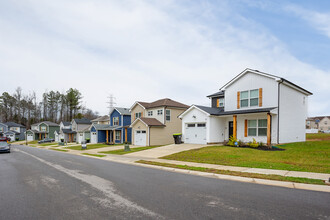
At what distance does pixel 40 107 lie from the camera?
84.6 metres

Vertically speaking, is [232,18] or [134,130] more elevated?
[232,18]

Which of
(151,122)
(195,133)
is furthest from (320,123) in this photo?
(195,133)

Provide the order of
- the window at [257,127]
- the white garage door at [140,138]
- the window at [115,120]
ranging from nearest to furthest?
the window at [257,127]
the white garage door at [140,138]
the window at [115,120]

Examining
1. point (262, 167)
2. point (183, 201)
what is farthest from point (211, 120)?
point (183, 201)

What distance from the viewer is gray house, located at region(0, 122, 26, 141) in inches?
2884

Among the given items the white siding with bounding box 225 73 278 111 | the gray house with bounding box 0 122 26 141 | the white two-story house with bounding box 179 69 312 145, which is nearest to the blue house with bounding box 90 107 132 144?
the white two-story house with bounding box 179 69 312 145

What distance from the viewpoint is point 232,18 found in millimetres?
16781

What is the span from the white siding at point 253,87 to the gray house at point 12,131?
80.0m

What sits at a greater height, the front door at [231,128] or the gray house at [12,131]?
the front door at [231,128]

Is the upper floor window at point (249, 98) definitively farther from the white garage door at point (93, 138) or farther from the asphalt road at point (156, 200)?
the white garage door at point (93, 138)

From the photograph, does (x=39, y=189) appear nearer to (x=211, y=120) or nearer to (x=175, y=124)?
(x=211, y=120)

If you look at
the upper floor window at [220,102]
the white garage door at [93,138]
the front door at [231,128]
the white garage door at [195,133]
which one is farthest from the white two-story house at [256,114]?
the white garage door at [93,138]

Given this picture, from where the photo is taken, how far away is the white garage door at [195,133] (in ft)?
73.4

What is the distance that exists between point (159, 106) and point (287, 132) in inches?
676
